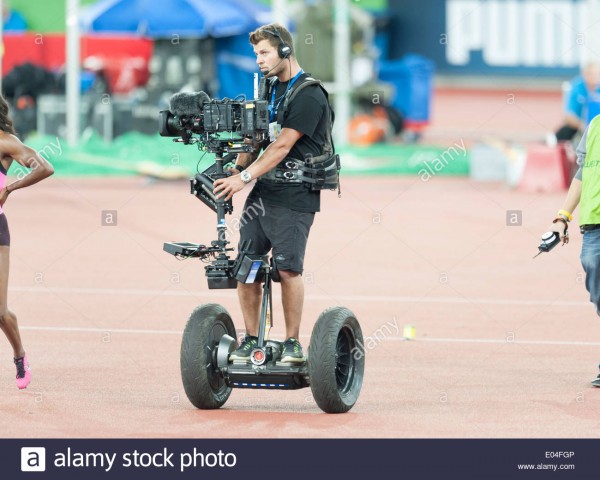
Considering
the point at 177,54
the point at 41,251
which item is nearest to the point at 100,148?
the point at 177,54

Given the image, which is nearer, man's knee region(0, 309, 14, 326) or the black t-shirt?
the black t-shirt

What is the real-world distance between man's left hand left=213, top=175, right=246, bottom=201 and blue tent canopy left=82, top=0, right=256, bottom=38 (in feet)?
84.7

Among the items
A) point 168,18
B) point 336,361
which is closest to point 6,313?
point 336,361

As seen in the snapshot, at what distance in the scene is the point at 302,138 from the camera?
9703 mm

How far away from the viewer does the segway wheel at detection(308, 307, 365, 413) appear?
945 centimetres

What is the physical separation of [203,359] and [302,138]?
1560mm

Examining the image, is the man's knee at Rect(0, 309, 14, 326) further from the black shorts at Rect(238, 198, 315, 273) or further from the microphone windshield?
the microphone windshield

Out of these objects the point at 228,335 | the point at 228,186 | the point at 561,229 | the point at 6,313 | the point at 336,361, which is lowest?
the point at 336,361

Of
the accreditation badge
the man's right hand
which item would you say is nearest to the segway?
the accreditation badge

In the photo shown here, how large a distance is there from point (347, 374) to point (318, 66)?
24986 millimetres

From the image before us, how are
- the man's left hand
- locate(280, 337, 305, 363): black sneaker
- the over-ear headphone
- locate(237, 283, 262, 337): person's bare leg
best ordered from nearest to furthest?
1. the man's left hand
2. the over-ear headphone
3. locate(280, 337, 305, 363): black sneaker
4. locate(237, 283, 262, 337): person's bare leg

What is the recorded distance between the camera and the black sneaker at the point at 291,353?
9.66 meters

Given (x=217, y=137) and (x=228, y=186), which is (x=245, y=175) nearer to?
(x=228, y=186)

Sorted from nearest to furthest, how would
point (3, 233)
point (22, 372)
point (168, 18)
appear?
point (3, 233), point (22, 372), point (168, 18)
